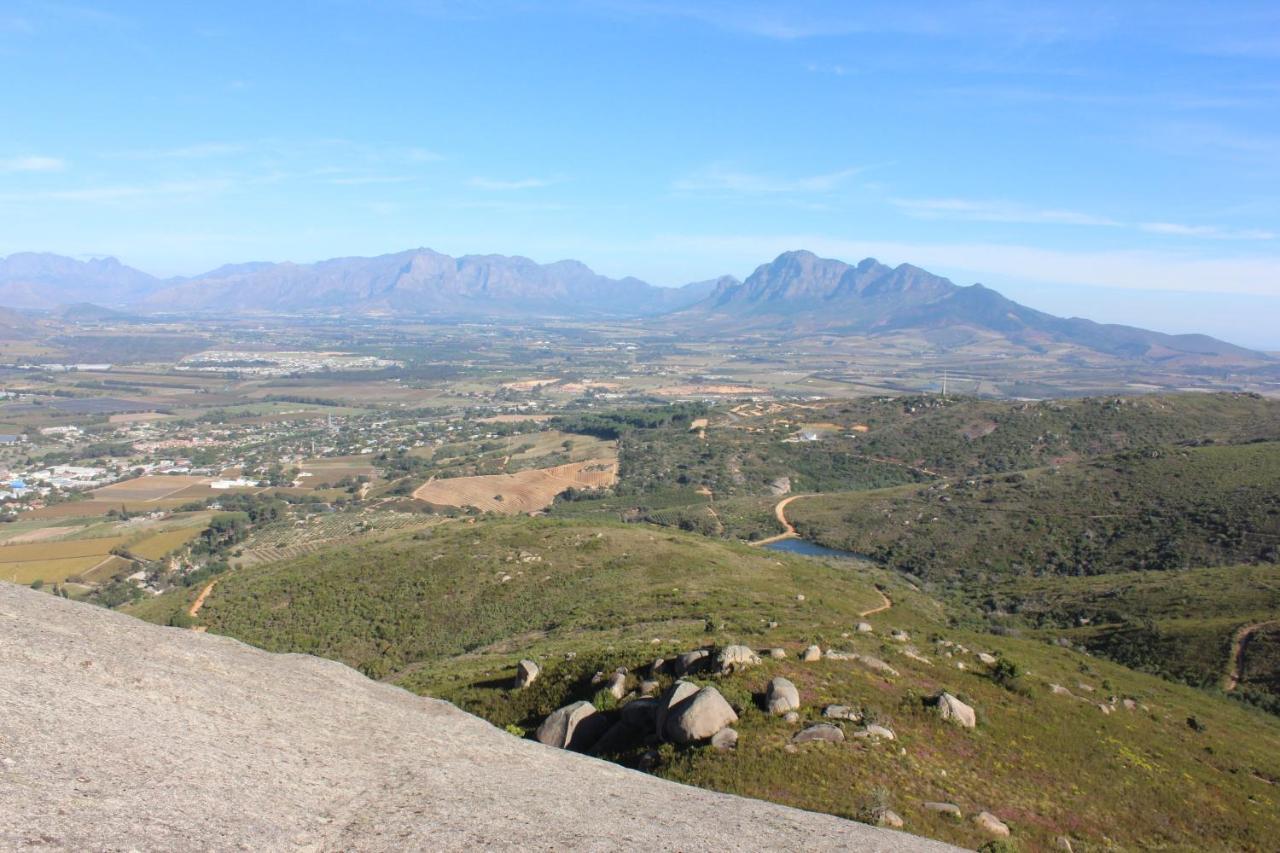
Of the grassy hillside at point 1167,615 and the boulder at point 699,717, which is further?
the grassy hillside at point 1167,615

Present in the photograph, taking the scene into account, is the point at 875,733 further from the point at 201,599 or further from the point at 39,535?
the point at 39,535

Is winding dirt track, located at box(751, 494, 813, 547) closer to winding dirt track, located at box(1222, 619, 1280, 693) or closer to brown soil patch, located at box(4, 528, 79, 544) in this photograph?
winding dirt track, located at box(1222, 619, 1280, 693)

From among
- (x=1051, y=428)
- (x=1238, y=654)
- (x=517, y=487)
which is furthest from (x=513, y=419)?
(x=1238, y=654)

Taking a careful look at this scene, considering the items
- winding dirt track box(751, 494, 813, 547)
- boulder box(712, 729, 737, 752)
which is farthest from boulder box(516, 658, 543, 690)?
winding dirt track box(751, 494, 813, 547)

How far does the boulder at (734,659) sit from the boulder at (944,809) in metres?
6.09

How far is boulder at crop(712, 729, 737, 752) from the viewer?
55.2 feet

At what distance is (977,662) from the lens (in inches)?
1131

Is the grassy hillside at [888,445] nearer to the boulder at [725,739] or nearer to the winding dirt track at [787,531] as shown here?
the winding dirt track at [787,531]

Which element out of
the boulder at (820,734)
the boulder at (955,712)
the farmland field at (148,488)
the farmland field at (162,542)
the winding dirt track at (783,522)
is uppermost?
the boulder at (820,734)

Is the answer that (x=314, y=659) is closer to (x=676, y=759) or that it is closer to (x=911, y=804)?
(x=676, y=759)

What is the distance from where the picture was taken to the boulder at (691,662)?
69.8 feet

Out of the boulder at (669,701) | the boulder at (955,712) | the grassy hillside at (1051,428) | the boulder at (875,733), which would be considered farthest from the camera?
the grassy hillside at (1051,428)

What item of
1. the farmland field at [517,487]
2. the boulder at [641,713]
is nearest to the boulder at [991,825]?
the boulder at [641,713]

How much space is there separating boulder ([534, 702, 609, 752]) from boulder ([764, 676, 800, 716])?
13.5ft
